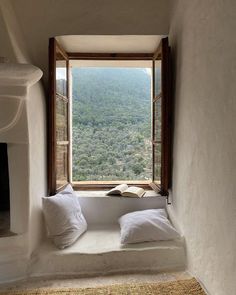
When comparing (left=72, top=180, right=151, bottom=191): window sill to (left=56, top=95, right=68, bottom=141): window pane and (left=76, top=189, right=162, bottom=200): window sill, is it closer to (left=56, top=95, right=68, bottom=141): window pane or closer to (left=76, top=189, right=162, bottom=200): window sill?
(left=76, top=189, right=162, bottom=200): window sill

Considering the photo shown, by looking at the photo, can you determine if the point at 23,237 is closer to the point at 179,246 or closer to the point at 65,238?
A: the point at 65,238

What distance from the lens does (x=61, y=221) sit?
7.32 feet

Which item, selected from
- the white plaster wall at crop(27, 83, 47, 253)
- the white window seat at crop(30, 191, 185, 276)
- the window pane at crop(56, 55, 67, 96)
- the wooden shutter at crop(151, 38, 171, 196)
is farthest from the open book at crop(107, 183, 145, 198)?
the window pane at crop(56, 55, 67, 96)

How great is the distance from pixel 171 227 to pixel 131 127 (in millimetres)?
1253

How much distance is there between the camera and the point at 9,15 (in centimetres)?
230

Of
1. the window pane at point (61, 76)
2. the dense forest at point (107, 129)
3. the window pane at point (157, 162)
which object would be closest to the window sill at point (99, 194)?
the window pane at point (157, 162)

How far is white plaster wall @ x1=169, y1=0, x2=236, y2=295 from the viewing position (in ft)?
4.60

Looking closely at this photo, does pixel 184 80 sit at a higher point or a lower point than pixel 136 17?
lower

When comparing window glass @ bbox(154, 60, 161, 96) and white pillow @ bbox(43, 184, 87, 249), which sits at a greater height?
window glass @ bbox(154, 60, 161, 96)

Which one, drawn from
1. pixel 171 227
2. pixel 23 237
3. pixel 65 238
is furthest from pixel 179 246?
pixel 23 237

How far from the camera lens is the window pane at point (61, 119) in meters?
2.60

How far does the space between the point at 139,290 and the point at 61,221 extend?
2.56ft

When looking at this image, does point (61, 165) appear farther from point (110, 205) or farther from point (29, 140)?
point (29, 140)

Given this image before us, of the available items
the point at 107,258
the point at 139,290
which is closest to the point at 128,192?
the point at 107,258
